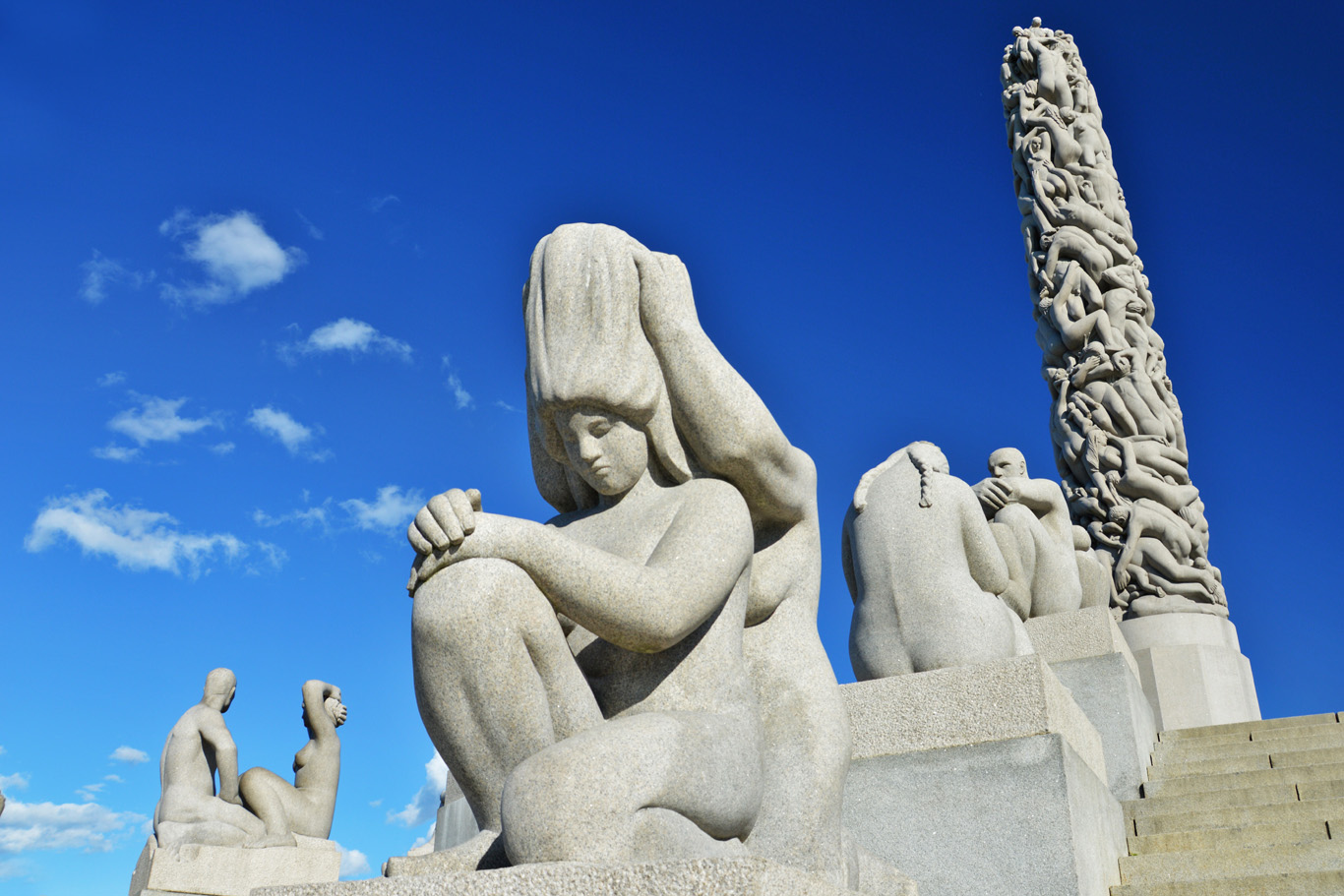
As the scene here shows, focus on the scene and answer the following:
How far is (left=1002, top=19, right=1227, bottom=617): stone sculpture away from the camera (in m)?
13.4

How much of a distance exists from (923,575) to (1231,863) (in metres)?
2.04

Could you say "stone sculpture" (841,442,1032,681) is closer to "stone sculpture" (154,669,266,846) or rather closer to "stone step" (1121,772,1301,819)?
"stone step" (1121,772,1301,819)

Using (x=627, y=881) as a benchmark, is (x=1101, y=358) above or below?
above

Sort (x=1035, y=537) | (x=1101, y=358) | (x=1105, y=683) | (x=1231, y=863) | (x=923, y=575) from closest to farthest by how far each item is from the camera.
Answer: (x=1231, y=863) < (x=923, y=575) < (x=1105, y=683) < (x=1035, y=537) < (x=1101, y=358)

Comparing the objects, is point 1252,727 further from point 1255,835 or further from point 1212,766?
point 1255,835

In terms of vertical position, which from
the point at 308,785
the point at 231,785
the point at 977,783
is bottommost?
the point at 977,783

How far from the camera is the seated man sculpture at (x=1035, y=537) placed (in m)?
8.20

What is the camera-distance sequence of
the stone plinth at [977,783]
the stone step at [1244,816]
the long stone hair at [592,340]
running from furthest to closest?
the stone step at [1244,816] → the stone plinth at [977,783] → the long stone hair at [592,340]

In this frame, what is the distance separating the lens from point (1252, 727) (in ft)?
28.4

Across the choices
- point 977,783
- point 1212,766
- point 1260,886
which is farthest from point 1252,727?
point 977,783

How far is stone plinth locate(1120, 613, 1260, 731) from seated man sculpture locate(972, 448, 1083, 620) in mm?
4199

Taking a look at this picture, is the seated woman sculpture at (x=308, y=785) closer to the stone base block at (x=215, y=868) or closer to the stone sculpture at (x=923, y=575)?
the stone base block at (x=215, y=868)

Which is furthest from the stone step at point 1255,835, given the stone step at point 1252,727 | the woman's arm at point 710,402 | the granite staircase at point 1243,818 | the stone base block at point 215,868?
the stone base block at point 215,868

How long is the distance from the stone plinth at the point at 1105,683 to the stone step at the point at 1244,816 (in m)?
0.62
